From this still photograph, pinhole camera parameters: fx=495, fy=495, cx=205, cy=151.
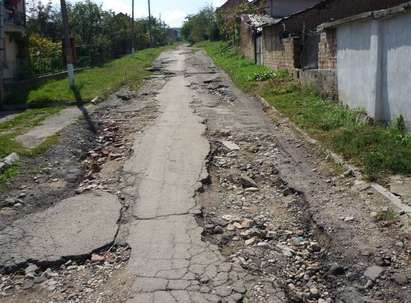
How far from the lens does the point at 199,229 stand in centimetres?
527

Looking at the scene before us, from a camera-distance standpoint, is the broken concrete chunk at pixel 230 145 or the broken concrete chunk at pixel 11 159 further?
the broken concrete chunk at pixel 230 145

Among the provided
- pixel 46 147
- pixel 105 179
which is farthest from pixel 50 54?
pixel 105 179

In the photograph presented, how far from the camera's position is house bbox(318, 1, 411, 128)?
25.2ft

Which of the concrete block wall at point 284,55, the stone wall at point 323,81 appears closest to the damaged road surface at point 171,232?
the stone wall at point 323,81

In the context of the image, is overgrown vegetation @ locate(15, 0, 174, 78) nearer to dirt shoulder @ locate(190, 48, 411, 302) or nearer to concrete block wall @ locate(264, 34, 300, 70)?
concrete block wall @ locate(264, 34, 300, 70)

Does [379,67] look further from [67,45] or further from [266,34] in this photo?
[266,34]

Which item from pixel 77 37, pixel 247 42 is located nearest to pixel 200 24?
pixel 77 37

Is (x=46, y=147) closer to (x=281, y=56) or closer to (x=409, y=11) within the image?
(x=409, y=11)

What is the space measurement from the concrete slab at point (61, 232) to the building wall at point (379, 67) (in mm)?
4832

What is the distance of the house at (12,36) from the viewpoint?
2231 centimetres

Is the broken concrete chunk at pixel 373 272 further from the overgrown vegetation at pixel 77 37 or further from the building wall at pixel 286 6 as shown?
the building wall at pixel 286 6

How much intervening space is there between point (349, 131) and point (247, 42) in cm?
2006

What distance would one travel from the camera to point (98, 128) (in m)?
11.2

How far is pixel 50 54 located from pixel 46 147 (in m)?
19.1
